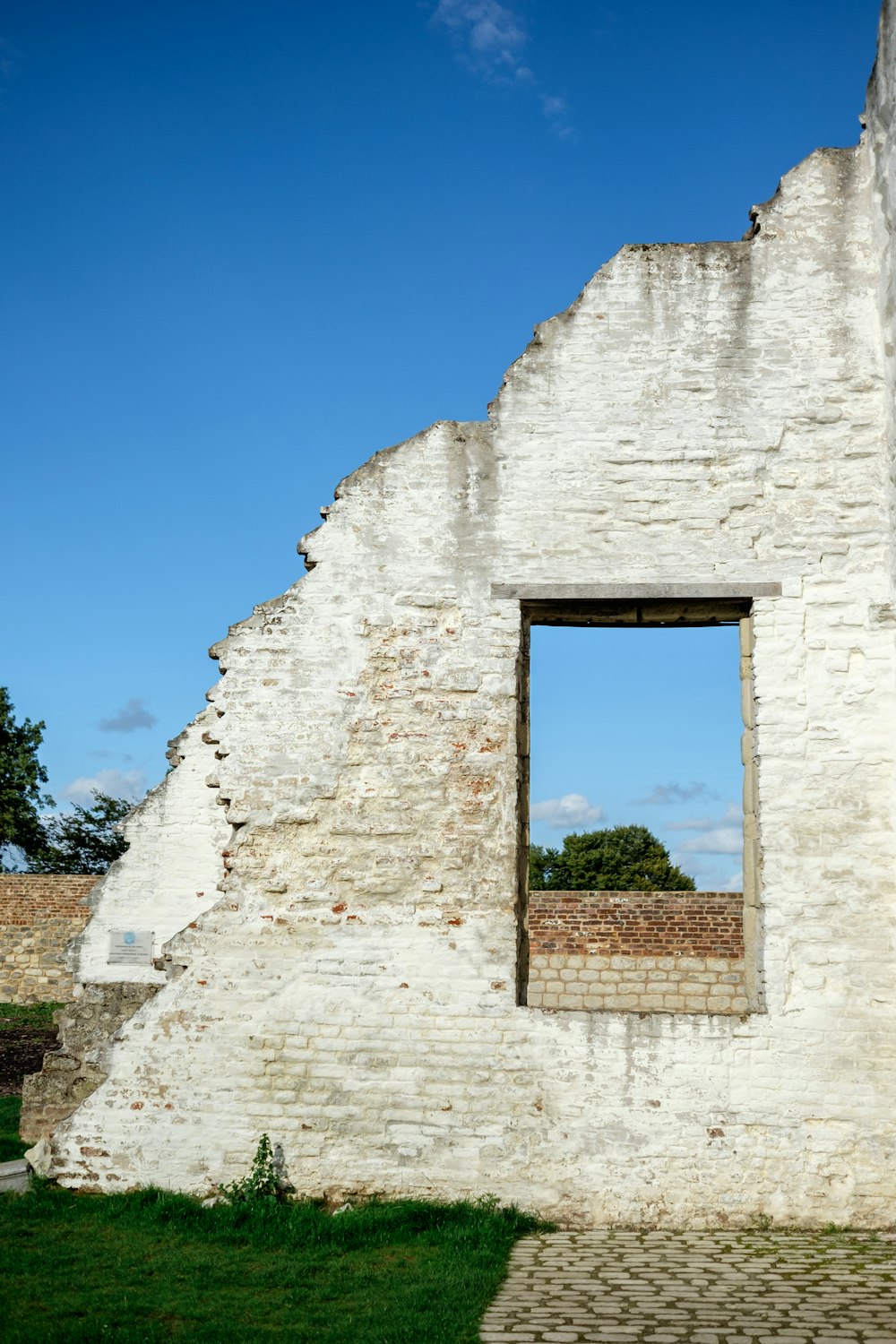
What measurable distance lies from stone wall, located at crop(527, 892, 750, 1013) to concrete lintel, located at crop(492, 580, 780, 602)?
325 inches

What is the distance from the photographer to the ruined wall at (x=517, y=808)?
20.9 feet

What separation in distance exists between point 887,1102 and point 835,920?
1.03 meters

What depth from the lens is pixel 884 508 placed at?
700cm

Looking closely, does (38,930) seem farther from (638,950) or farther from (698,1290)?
(698,1290)

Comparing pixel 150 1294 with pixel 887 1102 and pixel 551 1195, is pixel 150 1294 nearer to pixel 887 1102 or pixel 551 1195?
pixel 551 1195

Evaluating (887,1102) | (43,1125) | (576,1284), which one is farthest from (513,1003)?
(43,1125)

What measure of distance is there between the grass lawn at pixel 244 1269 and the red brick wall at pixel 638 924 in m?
8.64

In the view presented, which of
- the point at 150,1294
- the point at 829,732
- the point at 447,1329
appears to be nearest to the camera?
the point at 447,1329

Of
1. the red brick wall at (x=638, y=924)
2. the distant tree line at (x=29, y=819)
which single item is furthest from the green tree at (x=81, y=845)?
the red brick wall at (x=638, y=924)

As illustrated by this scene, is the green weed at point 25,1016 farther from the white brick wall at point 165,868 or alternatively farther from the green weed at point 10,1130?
the green weed at point 10,1130

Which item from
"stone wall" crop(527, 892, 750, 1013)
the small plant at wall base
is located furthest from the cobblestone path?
"stone wall" crop(527, 892, 750, 1013)

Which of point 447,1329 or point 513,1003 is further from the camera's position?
point 513,1003

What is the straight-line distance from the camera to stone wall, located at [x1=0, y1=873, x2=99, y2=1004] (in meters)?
21.1

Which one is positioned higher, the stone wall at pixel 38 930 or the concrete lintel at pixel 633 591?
the concrete lintel at pixel 633 591
